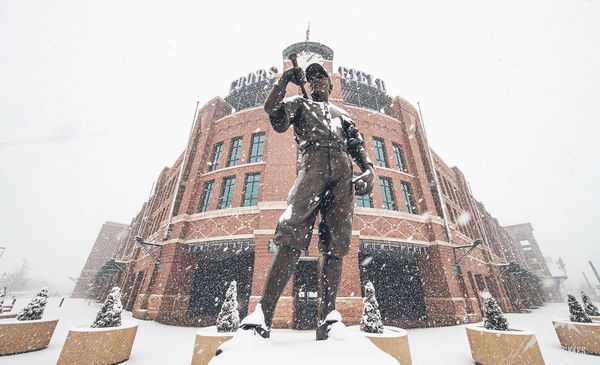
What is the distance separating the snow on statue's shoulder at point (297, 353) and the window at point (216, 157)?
14.5 m

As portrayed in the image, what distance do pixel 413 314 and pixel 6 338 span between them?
1555 cm

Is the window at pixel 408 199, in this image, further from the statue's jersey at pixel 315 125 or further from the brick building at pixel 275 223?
the statue's jersey at pixel 315 125

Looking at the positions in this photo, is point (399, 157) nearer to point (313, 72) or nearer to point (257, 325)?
point (313, 72)

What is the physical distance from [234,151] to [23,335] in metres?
11.1

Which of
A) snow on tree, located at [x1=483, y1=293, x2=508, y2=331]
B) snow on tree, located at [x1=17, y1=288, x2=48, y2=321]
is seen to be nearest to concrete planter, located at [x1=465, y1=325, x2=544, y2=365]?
snow on tree, located at [x1=483, y1=293, x2=508, y2=331]

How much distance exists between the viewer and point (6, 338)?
5.53 meters

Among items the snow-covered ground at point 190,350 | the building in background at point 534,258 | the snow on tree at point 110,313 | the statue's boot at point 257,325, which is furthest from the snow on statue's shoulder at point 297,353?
the building in background at point 534,258

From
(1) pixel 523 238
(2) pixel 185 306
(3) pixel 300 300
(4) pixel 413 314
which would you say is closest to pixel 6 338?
(2) pixel 185 306

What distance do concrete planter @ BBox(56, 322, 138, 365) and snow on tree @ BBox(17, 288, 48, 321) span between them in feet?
6.81

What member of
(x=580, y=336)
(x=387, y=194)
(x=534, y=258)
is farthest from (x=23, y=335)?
(x=534, y=258)

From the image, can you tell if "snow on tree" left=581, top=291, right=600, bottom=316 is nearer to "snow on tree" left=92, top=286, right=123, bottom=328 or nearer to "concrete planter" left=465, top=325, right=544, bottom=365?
"concrete planter" left=465, top=325, right=544, bottom=365

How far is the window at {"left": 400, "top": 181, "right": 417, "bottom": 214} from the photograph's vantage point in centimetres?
1395

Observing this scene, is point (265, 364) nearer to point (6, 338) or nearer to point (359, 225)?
point (6, 338)

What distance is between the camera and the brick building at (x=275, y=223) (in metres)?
11.5
